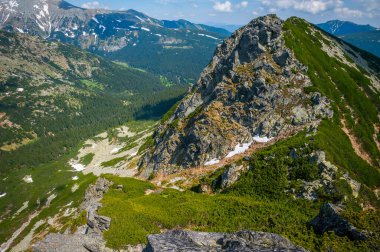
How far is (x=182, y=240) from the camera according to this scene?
1330 inches

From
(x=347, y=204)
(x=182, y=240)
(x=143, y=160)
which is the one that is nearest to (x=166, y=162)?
(x=143, y=160)

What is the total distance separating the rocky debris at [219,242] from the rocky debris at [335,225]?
6484 mm

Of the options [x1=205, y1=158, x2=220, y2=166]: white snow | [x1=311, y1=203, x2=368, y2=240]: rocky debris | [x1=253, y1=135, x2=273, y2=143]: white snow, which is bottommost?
[x1=205, y1=158, x2=220, y2=166]: white snow

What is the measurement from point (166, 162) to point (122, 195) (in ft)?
84.7

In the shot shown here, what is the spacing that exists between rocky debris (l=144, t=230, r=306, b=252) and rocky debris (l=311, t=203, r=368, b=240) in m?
6.48

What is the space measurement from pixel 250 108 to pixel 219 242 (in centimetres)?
6313

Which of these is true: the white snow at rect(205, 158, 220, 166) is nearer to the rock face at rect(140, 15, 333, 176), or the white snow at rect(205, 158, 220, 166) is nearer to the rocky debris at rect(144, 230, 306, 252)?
the rock face at rect(140, 15, 333, 176)

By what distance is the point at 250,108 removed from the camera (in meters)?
92.9

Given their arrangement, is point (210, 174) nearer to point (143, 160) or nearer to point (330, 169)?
point (330, 169)

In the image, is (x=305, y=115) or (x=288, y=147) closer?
(x=288, y=147)

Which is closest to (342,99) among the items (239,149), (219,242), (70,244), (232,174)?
(239,149)

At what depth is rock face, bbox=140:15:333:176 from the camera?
284 feet

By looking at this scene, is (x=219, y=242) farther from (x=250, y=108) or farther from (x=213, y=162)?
(x=250, y=108)

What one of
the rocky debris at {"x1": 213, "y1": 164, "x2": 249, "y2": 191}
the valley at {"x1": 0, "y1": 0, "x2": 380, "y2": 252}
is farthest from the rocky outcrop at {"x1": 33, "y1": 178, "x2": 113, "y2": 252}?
the rocky debris at {"x1": 213, "y1": 164, "x2": 249, "y2": 191}
